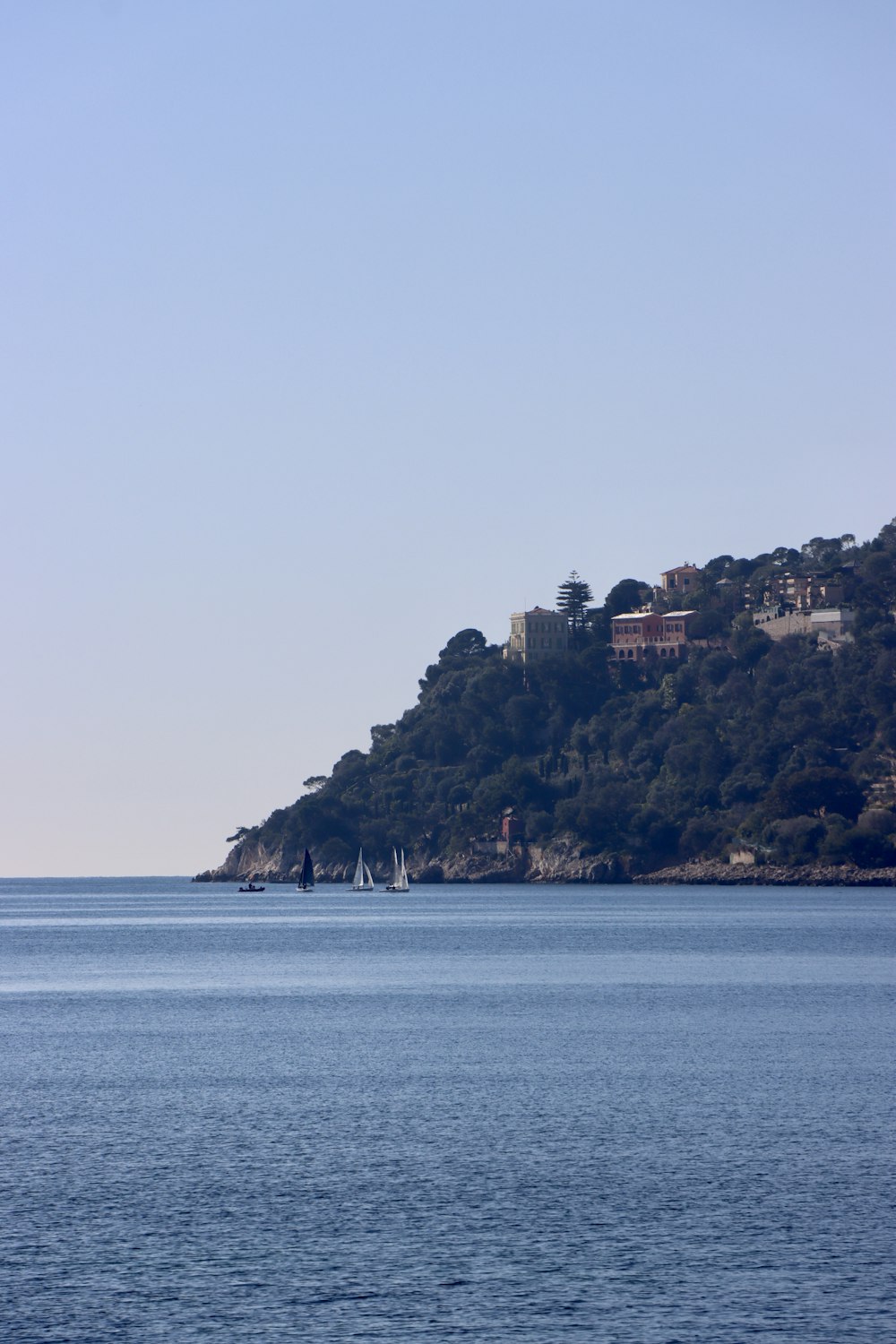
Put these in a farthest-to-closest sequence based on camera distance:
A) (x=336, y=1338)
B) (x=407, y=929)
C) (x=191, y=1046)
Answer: (x=407, y=929) < (x=191, y=1046) < (x=336, y=1338)

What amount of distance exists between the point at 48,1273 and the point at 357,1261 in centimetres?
469

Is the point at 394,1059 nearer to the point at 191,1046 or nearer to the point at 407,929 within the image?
the point at 191,1046

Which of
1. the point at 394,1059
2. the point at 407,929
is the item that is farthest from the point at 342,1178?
the point at 407,929

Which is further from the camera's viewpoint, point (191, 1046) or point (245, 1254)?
point (191, 1046)

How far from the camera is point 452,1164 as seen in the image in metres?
35.2

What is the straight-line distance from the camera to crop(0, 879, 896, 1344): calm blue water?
25812mm

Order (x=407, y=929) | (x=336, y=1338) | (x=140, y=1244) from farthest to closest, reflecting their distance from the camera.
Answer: (x=407, y=929) < (x=140, y=1244) < (x=336, y=1338)

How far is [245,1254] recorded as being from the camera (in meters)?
28.7

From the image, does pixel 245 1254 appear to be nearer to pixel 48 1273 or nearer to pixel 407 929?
pixel 48 1273

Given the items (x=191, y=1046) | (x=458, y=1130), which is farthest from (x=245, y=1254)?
(x=191, y=1046)

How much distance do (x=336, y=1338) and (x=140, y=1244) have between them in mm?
5846

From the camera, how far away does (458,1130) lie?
1521 inches

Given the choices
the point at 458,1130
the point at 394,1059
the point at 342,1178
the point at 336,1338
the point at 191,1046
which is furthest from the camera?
the point at 191,1046

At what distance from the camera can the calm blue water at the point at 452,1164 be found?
25.8 meters
